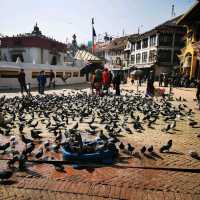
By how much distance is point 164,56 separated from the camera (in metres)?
54.3

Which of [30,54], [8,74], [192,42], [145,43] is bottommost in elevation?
[8,74]

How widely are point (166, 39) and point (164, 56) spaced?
132 inches

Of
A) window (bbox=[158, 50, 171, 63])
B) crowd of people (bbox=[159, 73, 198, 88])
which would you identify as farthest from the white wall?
window (bbox=[158, 50, 171, 63])

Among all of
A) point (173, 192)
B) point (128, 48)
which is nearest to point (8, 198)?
point (173, 192)

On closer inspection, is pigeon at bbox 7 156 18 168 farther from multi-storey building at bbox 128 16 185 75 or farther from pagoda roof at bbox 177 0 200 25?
multi-storey building at bbox 128 16 185 75

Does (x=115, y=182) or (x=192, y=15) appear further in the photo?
(x=192, y=15)

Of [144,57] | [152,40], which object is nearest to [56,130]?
[152,40]

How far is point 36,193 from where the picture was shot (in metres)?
4.80

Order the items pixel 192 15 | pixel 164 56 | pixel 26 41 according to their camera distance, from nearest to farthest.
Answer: pixel 192 15
pixel 26 41
pixel 164 56

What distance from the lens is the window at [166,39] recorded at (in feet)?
174

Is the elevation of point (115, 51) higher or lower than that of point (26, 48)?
higher

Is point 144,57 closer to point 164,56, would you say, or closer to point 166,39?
point 164,56

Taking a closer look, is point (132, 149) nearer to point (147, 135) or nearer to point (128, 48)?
point (147, 135)

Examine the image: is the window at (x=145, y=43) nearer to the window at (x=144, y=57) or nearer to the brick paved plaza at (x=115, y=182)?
the window at (x=144, y=57)
